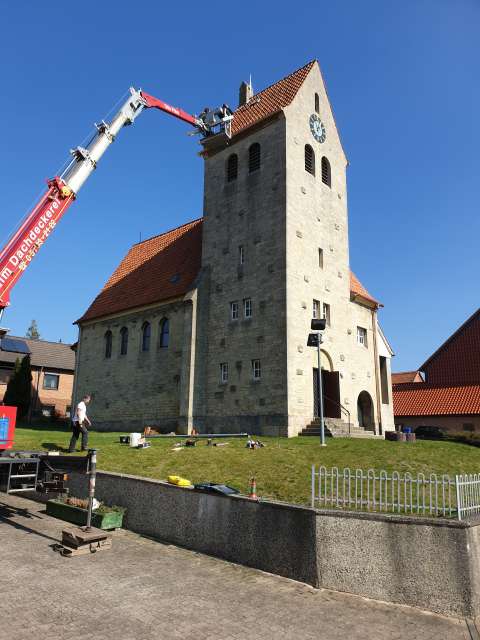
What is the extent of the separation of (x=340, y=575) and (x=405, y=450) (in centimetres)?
1018

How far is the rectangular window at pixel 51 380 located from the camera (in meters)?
48.5

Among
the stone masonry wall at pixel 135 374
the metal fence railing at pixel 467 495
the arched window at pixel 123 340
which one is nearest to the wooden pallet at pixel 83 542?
the metal fence railing at pixel 467 495

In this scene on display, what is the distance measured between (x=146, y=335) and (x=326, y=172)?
15493 mm

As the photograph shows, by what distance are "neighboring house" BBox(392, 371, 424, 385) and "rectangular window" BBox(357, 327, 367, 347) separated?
26.3 meters

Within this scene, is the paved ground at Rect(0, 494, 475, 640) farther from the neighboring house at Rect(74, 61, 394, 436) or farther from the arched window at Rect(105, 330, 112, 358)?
the arched window at Rect(105, 330, 112, 358)

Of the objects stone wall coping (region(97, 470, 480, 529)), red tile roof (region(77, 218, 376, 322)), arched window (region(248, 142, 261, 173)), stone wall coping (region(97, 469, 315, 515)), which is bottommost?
stone wall coping (region(97, 470, 480, 529))

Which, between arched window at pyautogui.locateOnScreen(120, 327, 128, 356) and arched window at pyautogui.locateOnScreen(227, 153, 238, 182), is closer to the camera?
arched window at pyautogui.locateOnScreen(227, 153, 238, 182)

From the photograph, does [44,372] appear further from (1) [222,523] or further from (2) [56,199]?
(1) [222,523]

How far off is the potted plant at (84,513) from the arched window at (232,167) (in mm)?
21846

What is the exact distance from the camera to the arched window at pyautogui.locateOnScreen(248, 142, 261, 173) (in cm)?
2967

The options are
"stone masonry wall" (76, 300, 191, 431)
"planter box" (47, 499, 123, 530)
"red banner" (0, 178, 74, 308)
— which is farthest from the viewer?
"stone masonry wall" (76, 300, 191, 431)

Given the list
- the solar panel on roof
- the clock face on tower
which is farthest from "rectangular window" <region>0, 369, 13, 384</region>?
the clock face on tower

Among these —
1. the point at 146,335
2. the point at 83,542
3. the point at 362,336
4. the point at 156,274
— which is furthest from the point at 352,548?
the point at 156,274

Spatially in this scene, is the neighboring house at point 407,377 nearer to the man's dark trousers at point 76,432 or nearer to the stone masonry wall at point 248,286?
the stone masonry wall at point 248,286
